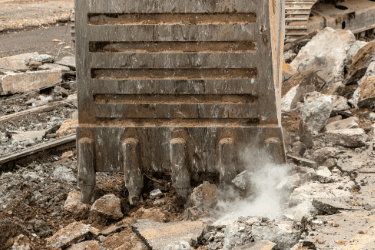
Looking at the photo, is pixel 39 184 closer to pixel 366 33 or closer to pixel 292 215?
pixel 292 215

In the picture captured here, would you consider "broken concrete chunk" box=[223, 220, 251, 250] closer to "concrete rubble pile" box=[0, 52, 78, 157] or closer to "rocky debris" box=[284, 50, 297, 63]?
"concrete rubble pile" box=[0, 52, 78, 157]

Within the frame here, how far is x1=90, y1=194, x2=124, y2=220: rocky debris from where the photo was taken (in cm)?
383

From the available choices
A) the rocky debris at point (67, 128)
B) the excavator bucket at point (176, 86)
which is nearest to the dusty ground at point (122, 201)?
the excavator bucket at point (176, 86)

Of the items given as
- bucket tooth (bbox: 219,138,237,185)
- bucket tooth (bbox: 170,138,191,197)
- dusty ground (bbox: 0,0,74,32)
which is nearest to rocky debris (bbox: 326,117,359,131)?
bucket tooth (bbox: 219,138,237,185)

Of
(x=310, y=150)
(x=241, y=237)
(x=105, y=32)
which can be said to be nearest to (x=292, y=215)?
(x=241, y=237)

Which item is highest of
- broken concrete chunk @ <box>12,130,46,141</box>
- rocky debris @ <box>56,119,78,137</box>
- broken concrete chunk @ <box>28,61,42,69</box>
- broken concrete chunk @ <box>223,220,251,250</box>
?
broken concrete chunk @ <box>28,61,42,69</box>

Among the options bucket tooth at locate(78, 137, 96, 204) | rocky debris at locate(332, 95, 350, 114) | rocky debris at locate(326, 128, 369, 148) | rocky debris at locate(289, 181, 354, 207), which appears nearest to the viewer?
rocky debris at locate(289, 181, 354, 207)

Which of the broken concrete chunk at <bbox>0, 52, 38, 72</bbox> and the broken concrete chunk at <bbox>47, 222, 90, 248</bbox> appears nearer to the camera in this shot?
the broken concrete chunk at <bbox>47, 222, 90, 248</bbox>

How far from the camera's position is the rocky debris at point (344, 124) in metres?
4.70

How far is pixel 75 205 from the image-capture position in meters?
4.07

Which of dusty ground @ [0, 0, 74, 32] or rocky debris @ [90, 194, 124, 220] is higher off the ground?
dusty ground @ [0, 0, 74, 32]

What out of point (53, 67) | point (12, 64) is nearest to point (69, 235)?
point (53, 67)

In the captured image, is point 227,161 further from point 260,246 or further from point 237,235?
point 260,246

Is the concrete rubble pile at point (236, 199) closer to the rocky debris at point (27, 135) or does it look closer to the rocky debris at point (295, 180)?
the rocky debris at point (295, 180)
